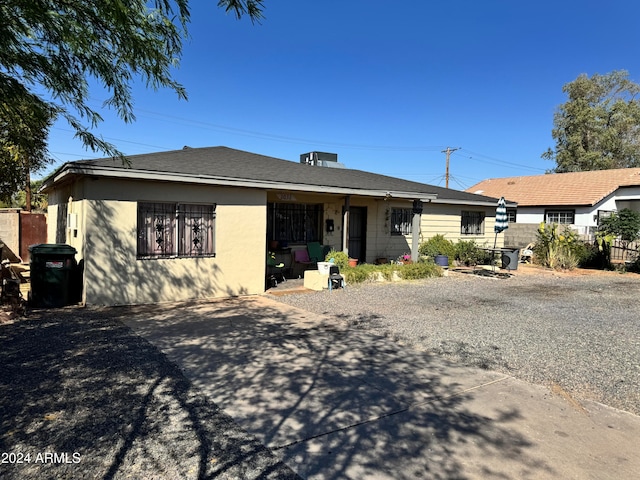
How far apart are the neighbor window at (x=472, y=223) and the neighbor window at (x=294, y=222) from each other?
22.8 ft

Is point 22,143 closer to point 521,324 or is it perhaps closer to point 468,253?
point 521,324

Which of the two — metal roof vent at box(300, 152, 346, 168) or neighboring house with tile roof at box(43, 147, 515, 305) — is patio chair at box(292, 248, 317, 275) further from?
metal roof vent at box(300, 152, 346, 168)

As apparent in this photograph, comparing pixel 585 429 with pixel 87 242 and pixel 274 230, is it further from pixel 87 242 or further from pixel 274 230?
pixel 274 230

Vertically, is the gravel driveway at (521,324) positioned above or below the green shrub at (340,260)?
below

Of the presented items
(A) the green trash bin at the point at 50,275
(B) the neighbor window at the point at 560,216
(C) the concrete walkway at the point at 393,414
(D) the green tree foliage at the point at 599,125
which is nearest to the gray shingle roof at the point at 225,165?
(A) the green trash bin at the point at 50,275

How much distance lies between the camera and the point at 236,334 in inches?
223

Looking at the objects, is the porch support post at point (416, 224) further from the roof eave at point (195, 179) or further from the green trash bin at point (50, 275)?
the green trash bin at point (50, 275)

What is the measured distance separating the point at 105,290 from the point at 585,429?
7.31 metres

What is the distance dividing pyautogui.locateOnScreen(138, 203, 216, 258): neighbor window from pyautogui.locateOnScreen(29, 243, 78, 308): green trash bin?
1263mm

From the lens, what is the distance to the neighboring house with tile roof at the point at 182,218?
7172mm

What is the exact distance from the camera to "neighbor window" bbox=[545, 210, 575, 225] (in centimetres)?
2236

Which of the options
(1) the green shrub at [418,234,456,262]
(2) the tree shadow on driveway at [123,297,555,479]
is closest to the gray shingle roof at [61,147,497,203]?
(1) the green shrub at [418,234,456,262]

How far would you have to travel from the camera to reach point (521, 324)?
6535mm

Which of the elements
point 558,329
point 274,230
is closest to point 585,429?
point 558,329
